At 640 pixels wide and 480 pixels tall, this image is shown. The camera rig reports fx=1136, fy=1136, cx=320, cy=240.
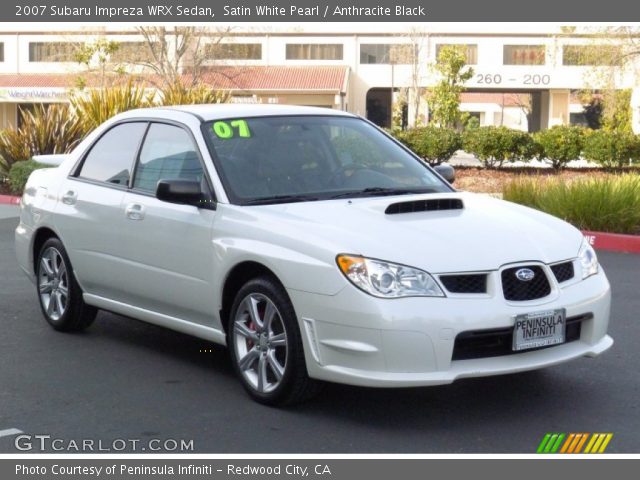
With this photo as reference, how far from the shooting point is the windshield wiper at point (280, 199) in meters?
6.51

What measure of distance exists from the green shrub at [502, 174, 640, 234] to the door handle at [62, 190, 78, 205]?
8135mm

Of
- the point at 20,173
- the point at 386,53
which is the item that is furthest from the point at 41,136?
the point at 386,53

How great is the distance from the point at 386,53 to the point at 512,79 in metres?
7.22

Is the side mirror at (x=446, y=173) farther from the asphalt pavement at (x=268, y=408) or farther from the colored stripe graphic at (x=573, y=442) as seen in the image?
the colored stripe graphic at (x=573, y=442)

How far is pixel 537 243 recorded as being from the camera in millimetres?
6004

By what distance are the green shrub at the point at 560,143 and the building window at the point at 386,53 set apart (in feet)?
117

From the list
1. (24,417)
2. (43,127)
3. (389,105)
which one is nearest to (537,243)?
(24,417)

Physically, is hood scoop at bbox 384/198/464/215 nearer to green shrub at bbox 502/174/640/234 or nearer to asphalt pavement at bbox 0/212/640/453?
asphalt pavement at bbox 0/212/640/453

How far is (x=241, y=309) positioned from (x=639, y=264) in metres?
7.05

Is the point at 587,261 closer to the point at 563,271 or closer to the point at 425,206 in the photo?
the point at 563,271

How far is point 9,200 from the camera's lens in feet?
65.7

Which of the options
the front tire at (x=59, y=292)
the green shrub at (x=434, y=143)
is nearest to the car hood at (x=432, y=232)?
the front tire at (x=59, y=292)

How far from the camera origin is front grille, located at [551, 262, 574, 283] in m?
5.97

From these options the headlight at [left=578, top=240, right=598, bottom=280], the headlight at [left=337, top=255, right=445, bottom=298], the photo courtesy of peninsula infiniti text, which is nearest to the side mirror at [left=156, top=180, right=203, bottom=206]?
the photo courtesy of peninsula infiniti text
